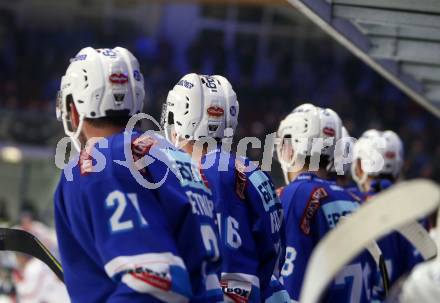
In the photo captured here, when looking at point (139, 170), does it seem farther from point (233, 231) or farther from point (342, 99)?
point (342, 99)

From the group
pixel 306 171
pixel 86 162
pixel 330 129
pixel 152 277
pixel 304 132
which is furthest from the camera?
pixel 330 129

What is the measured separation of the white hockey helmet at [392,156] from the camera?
27.7ft

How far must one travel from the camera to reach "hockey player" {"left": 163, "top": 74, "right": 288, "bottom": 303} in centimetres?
509

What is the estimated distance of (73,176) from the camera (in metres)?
3.89

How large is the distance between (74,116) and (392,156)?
4525mm

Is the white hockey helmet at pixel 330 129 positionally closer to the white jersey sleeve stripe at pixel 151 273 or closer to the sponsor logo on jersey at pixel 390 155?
the sponsor logo on jersey at pixel 390 155

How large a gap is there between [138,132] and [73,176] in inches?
11.1

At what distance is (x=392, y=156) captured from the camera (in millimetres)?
8508

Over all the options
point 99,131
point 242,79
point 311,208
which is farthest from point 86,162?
point 242,79

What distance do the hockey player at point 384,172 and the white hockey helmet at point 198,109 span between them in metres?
2.39

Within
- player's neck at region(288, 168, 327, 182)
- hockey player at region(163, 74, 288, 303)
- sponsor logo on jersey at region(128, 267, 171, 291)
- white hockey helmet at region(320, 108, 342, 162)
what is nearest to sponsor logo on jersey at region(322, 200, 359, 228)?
player's neck at region(288, 168, 327, 182)

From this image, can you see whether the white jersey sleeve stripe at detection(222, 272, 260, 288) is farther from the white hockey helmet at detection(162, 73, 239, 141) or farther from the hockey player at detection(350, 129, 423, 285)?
the hockey player at detection(350, 129, 423, 285)

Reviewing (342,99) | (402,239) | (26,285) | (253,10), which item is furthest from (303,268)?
(253,10)

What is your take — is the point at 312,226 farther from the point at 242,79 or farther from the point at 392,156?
the point at 242,79
